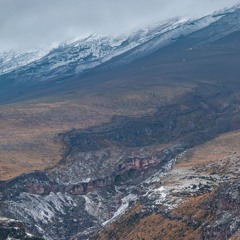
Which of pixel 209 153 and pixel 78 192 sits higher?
pixel 78 192

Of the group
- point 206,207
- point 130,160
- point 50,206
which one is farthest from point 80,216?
point 206,207

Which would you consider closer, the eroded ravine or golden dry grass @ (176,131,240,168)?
the eroded ravine

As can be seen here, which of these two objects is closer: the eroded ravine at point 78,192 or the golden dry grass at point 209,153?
the eroded ravine at point 78,192

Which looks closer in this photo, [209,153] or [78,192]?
[78,192]

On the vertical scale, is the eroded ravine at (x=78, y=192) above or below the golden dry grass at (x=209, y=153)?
above

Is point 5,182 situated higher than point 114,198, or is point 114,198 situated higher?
point 5,182

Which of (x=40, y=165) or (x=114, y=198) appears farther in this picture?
(x=40, y=165)

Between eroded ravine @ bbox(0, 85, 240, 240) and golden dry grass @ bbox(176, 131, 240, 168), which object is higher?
eroded ravine @ bbox(0, 85, 240, 240)

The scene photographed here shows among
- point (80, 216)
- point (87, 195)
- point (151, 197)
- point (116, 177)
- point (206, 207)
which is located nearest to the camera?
point (206, 207)

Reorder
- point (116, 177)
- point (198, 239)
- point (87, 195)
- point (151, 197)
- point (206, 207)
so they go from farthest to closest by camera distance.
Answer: point (116, 177), point (87, 195), point (151, 197), point (206, 207), point (198, 239)

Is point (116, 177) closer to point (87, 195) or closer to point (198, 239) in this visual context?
point (87, 195)
